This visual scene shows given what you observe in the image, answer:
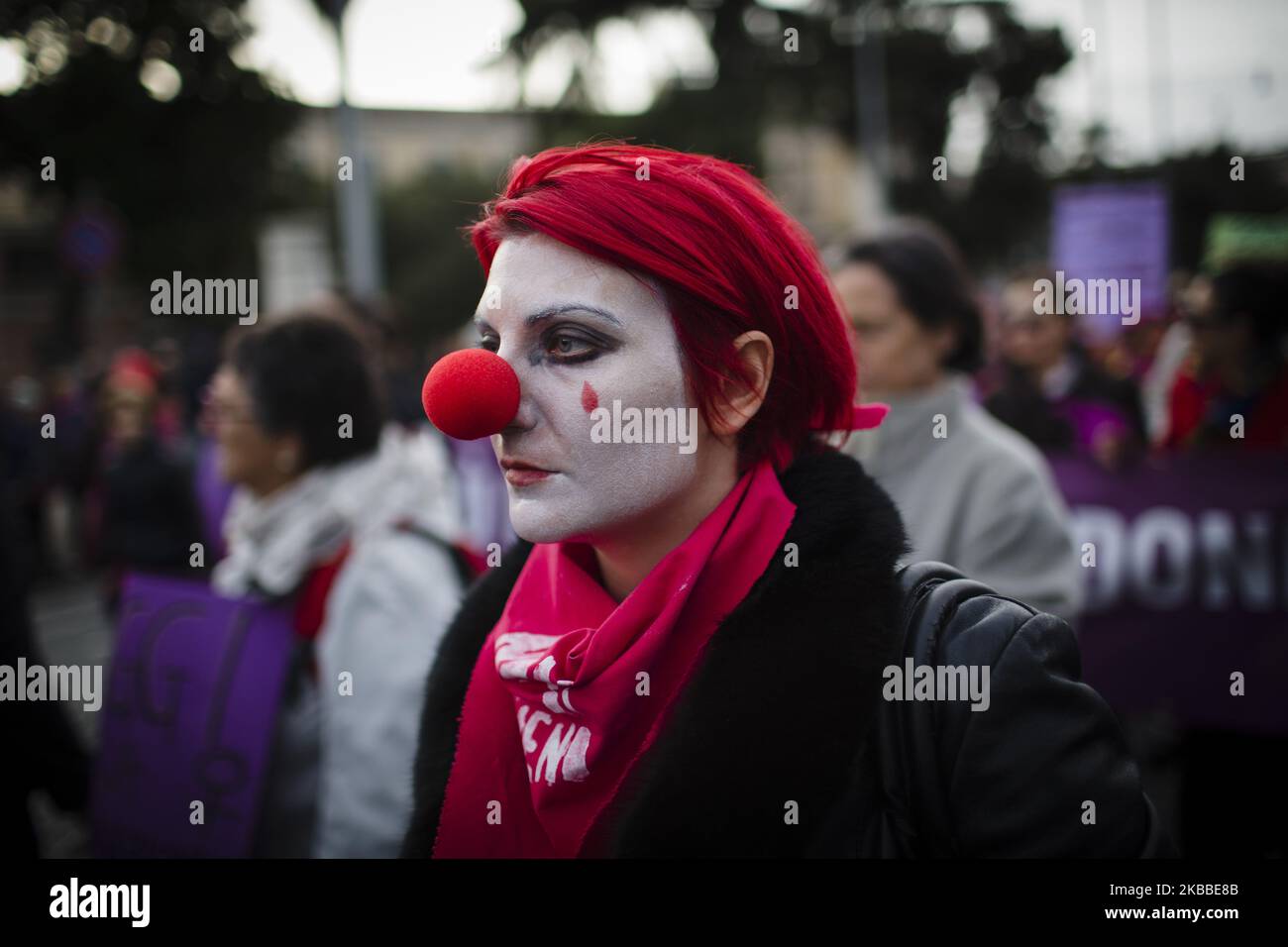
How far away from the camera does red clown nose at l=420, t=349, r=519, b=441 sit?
1.39 m

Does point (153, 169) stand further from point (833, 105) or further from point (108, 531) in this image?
point (833, 105)

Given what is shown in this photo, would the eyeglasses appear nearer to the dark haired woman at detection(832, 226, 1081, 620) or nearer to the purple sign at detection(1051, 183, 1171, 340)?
the dark haired woman at detection(832, 226, 1081, 620)

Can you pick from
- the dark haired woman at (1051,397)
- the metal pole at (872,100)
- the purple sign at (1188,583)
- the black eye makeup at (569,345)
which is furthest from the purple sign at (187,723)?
the metal pole at (872,100)

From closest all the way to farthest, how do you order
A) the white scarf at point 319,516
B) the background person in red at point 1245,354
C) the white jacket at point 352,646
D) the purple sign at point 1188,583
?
1. the white jacket at point 352,646
2. the white scarf at point 319,516
3. the background person in red at point 1245,354
4. the purple sign at point 1188,583

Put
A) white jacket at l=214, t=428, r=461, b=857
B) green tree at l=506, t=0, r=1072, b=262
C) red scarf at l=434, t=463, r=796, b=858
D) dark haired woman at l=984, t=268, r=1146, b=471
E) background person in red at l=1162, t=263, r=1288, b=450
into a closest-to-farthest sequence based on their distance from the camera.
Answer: red scarf at l=434, t=463, r=796, b=858, white jacket at l=214, t=428, r=461, b=857, background person in red at l=1162, t=263, r=1288, b=450, dark haired woman at l=984, t=268, r=1146, b=471, green tree at l=506, t=0, r=1072, b=262

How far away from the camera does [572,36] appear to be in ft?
23.9

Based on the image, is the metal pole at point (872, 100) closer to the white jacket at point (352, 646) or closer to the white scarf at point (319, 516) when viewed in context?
the white scarf at point (319, 516)

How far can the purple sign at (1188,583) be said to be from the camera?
4.34 metres

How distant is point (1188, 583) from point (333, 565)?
3482mm

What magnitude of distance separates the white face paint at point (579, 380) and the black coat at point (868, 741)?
0.24 m

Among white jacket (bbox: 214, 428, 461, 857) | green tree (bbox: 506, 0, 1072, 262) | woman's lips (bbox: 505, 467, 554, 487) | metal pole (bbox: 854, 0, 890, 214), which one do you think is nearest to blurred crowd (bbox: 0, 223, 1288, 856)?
white jacket (bbox: 214, 428, 461, 857)

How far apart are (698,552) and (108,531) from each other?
463 centimetres

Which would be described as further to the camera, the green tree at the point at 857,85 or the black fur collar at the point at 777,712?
the green tree at the point at 857,85
